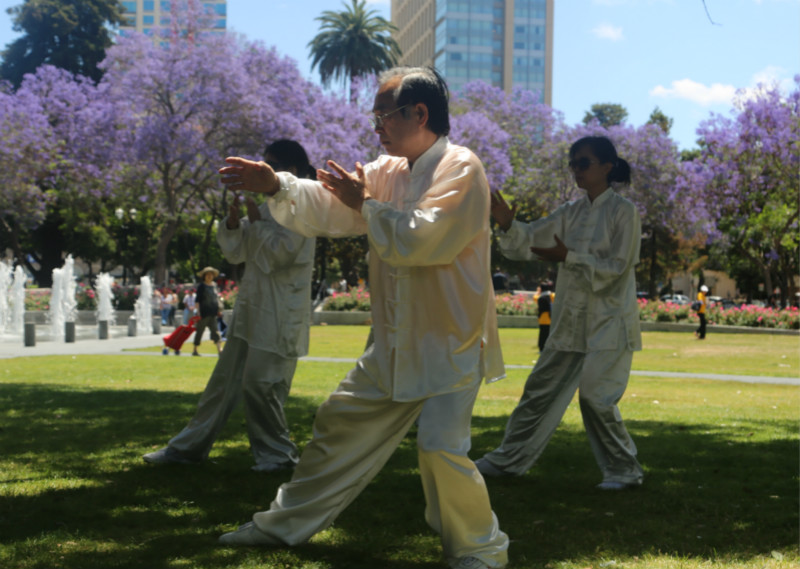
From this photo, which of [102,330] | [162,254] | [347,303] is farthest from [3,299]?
[347,303]

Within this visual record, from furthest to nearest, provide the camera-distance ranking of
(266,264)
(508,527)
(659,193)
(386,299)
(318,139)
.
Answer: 1. (659,193)
2. (318,139)
3. (266,264)
4. (508,527)
5. (386,299)

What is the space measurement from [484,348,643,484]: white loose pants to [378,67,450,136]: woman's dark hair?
2187mm

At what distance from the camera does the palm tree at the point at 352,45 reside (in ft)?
184

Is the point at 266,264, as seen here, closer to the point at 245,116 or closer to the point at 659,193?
the point at 245,116

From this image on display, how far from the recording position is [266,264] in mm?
5809

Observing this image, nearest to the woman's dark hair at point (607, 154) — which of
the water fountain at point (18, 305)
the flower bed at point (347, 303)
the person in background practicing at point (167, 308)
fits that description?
the person in background practicing at point (167, 308)

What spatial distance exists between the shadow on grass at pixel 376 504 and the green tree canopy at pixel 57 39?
4796 centimetres

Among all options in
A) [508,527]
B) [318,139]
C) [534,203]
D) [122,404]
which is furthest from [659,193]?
[508,527]

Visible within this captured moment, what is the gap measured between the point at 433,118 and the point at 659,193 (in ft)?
153

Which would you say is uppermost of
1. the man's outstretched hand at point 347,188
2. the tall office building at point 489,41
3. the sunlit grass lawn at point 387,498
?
the tall office building at point 489,41

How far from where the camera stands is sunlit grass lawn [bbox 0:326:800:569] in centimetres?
416

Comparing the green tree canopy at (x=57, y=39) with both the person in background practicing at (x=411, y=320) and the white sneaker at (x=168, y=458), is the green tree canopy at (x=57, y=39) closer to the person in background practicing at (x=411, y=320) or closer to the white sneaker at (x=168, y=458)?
the white sneaker at (x=168, y=458)

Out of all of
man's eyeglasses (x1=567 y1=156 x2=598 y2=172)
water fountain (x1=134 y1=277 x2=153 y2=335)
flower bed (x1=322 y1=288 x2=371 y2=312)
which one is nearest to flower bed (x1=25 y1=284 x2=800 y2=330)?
flower bed (x1=322 y1=288 x2=371 y2=312)

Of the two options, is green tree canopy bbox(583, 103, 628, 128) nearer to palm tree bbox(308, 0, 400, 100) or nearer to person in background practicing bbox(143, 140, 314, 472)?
palm tree bbox(308, 0, 400, 100)
